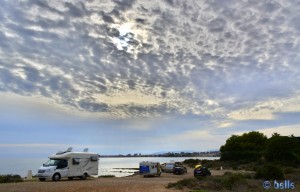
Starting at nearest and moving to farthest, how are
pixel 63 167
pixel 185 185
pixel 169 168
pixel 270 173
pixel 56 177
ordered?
1. pixel 185 185
2. pixel 56 177
3. pixel 63 167
4. pixel 270 173
5. pixel 169 168

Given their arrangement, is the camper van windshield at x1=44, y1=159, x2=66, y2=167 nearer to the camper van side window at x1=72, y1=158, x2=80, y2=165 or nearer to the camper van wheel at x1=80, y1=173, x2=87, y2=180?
the camper van side window at x1=72, y1=158, x2=80, y2=165

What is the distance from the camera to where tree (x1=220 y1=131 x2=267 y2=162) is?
80.9 meters

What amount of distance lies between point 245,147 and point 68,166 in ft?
203

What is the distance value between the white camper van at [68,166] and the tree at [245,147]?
168 ft

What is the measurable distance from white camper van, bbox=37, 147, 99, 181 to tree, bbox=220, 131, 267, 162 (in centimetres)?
5120

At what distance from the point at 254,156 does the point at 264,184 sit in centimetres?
5269

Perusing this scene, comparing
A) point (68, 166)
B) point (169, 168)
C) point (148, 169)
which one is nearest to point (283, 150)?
point (169, 168)

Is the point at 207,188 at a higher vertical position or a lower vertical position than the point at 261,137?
lower

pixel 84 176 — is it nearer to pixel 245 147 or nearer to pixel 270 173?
pixel 270 173

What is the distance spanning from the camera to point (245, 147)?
86.6 m

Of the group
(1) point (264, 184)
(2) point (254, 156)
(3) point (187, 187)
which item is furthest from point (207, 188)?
(2) point (254, 156)

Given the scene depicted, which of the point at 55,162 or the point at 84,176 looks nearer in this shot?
the point at 55,162

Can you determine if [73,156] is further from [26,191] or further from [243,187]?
[243,187]

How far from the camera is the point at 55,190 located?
2355 centimetres
